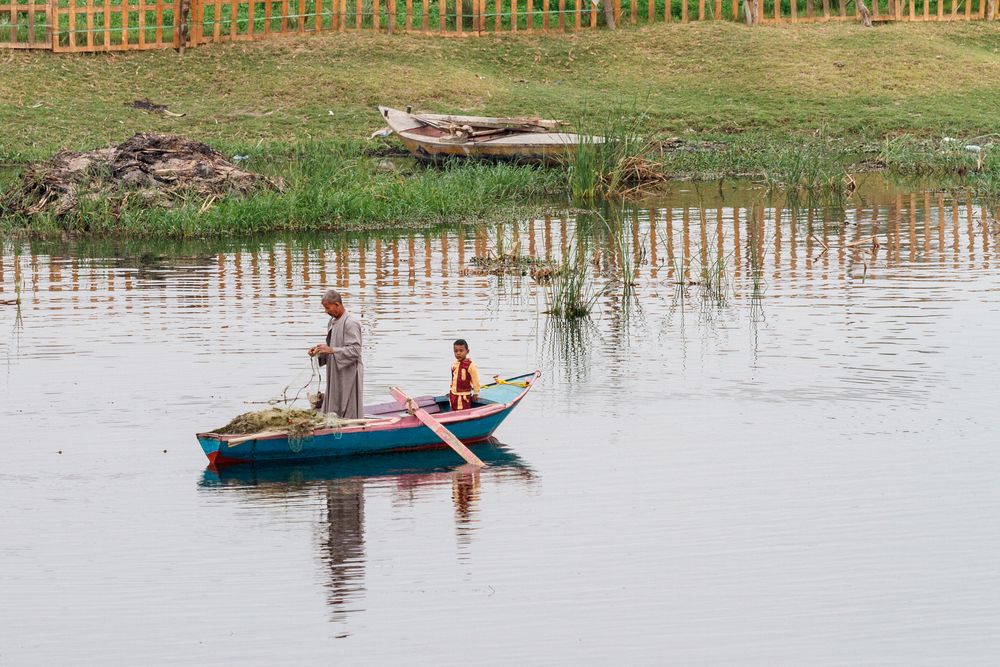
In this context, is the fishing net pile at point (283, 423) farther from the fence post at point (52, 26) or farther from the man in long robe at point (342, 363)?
the fence post at point (52, 26)

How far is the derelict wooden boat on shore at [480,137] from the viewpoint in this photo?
31.8 metres

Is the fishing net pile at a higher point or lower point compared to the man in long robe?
lower

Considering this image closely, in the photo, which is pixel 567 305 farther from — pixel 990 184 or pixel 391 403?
pixel 990 184

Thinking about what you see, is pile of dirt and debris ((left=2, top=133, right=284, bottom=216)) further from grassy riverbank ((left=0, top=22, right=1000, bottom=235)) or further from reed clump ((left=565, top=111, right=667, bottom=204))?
reed clump ((left=565, top=111, right=667, bottom=204))

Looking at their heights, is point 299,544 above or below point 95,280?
below

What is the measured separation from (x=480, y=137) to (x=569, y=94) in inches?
263

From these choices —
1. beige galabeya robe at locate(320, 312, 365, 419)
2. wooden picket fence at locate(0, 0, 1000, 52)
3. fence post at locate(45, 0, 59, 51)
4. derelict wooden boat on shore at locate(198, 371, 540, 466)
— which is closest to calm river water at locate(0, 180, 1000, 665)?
derelict wooden boat on shore at locate(198, 371, 540, 466)

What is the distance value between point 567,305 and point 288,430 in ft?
21.5

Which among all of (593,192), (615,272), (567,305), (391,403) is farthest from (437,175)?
(391,403)

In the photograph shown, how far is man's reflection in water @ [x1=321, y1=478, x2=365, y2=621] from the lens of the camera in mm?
10375

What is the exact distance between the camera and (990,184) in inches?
1176

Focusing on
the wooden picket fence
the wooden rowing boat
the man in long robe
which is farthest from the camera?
the wooden picket fence

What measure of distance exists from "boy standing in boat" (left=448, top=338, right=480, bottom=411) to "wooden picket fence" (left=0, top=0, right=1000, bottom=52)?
1100 inches

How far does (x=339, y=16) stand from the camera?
4209 centimetres
